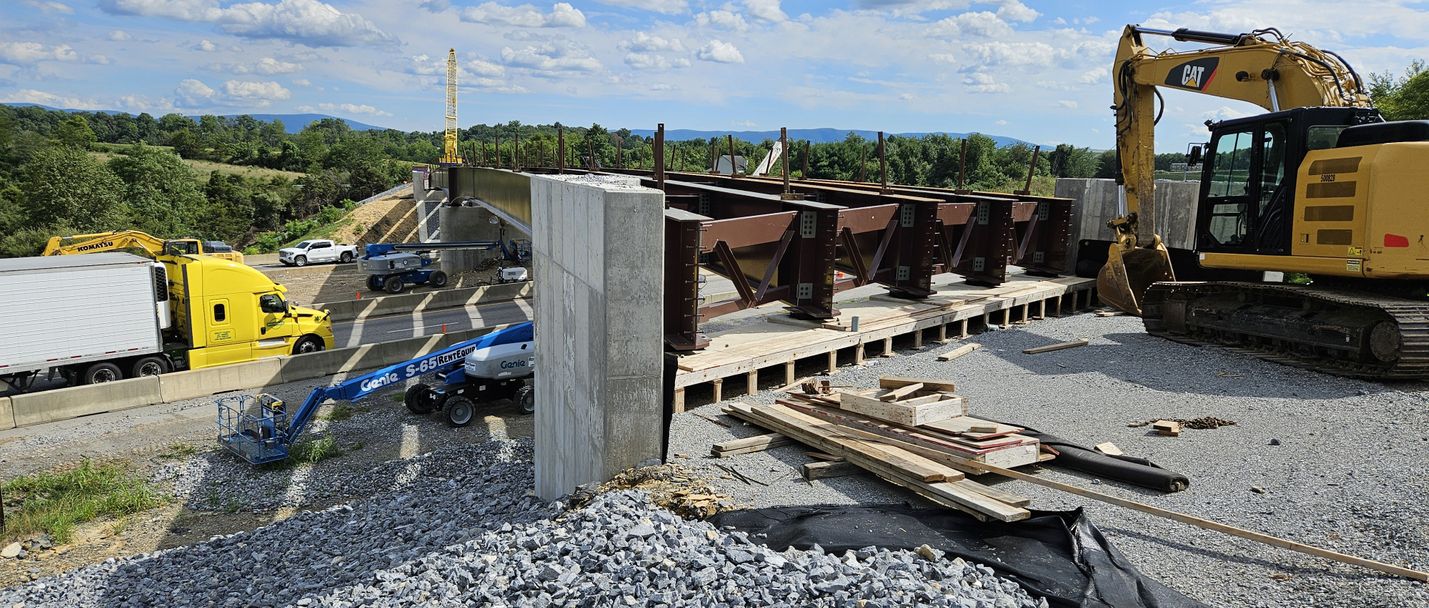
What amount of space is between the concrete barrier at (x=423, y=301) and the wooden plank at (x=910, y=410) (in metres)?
Result: 23.4

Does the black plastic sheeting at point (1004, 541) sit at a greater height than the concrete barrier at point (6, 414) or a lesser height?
greater

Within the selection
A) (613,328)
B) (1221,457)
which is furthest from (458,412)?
(1221,457)

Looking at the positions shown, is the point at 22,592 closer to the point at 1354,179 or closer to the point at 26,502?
the point at 26,502

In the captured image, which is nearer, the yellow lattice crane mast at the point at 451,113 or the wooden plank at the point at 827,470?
the wooden plank at the point at 827,470

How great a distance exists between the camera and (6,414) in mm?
15938

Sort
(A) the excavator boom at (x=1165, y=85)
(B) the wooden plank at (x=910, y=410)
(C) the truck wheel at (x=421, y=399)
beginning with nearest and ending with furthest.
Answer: (B) the wooden plank at (x=910, y=410) < (A) the excavator boom at (x=1165, y=85) < (C) the truck wheel at (x=421, y=399)

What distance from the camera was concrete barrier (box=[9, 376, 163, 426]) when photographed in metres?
16.2

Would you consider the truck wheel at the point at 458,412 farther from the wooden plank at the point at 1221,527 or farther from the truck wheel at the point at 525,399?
the wooden plank at the point at 1221,527

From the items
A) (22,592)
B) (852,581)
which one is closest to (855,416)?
(852,581)

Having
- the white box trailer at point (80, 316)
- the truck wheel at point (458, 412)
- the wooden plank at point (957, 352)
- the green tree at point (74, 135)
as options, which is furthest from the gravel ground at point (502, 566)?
the green tree at point (74, 135)

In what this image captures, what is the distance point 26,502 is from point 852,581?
13505 millimetres

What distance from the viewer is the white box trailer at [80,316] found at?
16.9m

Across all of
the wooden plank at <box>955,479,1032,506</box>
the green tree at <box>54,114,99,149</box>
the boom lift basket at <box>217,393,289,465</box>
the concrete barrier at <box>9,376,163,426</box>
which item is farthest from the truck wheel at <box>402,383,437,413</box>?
the green tree at <box>54,114,99,149</box>

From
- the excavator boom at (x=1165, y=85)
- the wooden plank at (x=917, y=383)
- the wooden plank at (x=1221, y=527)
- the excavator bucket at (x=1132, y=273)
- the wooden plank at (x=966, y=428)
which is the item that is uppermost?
the excavator boom at (x=1165, y=85)
